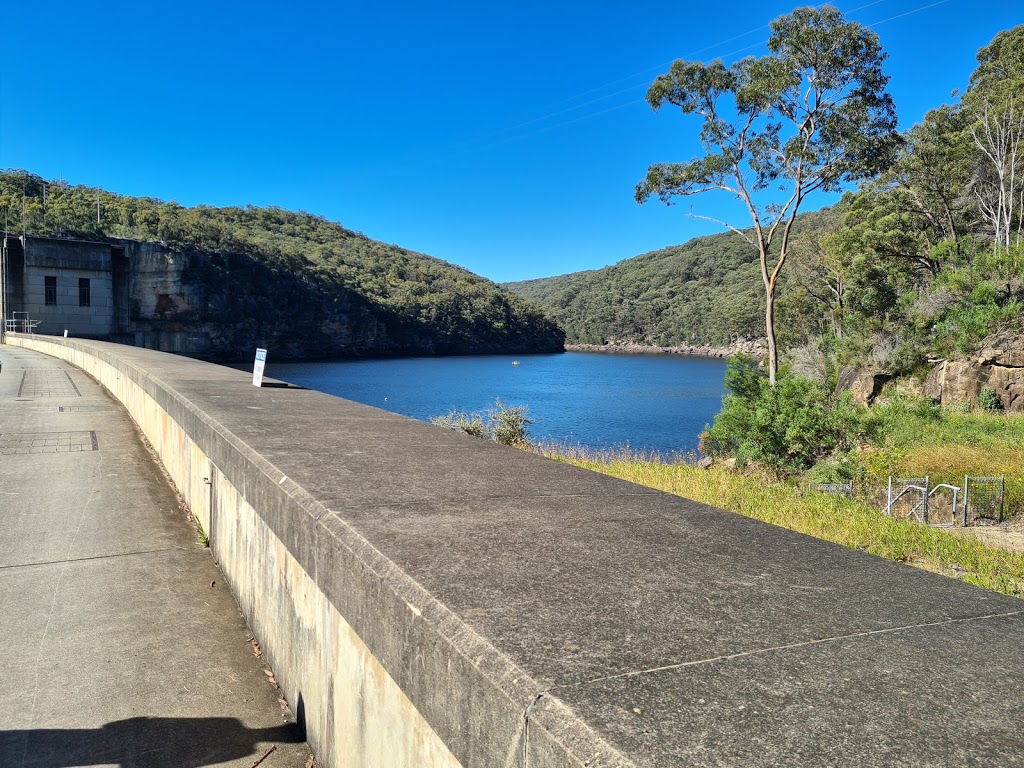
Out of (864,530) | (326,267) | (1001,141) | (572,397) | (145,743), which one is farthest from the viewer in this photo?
(326,267)

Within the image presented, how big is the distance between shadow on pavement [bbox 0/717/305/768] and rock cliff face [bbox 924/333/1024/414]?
101 ft

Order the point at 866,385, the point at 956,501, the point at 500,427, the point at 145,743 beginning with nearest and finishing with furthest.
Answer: the point at 145,743
the point at 956,501
the point at 500,427
the point at 866,385

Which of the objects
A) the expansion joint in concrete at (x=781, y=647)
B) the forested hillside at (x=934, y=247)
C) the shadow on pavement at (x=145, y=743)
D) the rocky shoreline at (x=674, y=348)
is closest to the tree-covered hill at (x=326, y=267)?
the rocky shoreline at (x=674, y=348)

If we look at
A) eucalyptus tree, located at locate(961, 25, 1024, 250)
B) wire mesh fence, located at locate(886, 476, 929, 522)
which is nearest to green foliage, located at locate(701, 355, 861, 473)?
wire mesh fence, located at locate(886, 476, 929, 522)

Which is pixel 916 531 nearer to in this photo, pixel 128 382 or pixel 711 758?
pixel 711 758

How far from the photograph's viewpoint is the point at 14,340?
3428 centimetres

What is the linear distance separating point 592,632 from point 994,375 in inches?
1252

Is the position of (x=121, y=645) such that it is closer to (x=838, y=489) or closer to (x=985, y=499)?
(x=838, y=489)

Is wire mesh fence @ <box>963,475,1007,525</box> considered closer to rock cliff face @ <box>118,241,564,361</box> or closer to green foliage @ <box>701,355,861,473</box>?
green foliage @ <box>701,355,861,473</box>

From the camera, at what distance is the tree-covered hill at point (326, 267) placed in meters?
88.2

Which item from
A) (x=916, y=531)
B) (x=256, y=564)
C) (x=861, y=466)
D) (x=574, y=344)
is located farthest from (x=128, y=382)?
(x=574, y=344)

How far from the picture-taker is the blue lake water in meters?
36.2

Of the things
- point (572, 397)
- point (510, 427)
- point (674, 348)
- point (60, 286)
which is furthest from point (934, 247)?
point (674, 348)

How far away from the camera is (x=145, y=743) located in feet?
8.82
